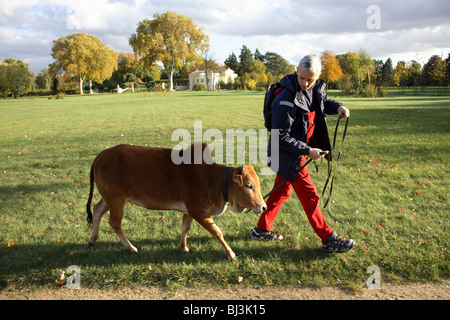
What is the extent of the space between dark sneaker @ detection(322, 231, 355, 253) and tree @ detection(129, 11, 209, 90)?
80896 millimetres

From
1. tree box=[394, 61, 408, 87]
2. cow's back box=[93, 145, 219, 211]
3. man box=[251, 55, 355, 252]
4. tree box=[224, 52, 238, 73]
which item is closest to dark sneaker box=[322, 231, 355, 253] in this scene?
man box=[251, 55, 355, 252]

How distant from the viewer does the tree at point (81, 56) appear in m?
79.6

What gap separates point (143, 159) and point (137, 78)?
108219mm

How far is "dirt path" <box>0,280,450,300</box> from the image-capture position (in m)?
3.92

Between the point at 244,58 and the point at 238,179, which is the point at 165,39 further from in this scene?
the point at 238,179

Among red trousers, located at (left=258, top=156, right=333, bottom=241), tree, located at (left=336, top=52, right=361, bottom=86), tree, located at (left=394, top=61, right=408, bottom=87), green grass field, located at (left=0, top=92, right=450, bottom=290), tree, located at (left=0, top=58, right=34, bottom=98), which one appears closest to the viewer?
green grass field, located at (left=0, top=92, right=450, bottom=290)

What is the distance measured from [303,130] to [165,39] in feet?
276

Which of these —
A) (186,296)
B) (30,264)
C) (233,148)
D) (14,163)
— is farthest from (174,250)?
(14,163)

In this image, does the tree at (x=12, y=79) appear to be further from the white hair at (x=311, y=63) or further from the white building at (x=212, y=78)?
the white hair at (x=311, y=63)

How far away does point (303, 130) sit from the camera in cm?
458

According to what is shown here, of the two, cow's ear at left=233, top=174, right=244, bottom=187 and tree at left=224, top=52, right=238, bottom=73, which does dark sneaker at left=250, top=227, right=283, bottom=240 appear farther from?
tree at left=224, top=52, right=238, bottom=73

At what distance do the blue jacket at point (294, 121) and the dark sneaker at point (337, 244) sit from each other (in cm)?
114

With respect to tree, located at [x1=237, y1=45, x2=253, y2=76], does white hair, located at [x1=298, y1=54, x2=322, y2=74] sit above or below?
below

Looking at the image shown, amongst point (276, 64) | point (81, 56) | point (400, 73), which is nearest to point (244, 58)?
point (276, 64)
